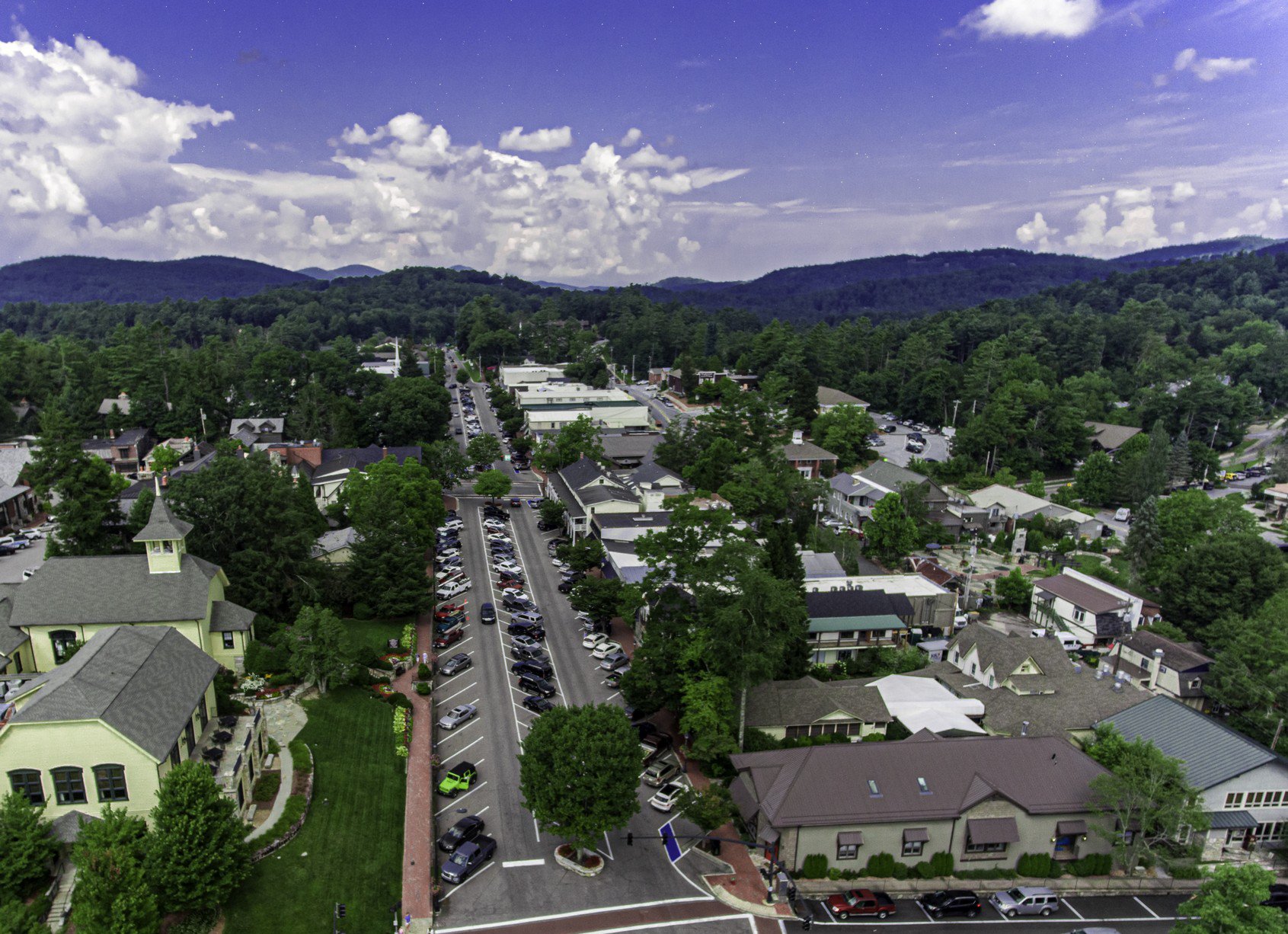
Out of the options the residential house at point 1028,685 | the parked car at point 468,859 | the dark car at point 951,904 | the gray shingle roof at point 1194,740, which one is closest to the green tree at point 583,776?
the parked car at point 468,859

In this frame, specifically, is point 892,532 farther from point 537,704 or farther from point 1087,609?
point 537,704

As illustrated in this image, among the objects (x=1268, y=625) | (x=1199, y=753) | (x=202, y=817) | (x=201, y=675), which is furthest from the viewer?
(x=1268, y=625)

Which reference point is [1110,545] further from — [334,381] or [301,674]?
[334,381]

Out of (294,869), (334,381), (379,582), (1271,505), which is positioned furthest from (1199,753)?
(334,381)

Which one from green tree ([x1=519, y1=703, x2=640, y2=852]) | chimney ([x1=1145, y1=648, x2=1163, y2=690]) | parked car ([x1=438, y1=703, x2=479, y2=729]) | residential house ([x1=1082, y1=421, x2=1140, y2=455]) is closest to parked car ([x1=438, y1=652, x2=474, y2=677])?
parked car ([x1=438, y1=703, x2=479, y2=729])

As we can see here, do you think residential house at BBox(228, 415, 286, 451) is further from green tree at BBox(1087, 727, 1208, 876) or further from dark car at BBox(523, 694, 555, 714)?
green tree at BBox(1087, 727, 1208, 876)
